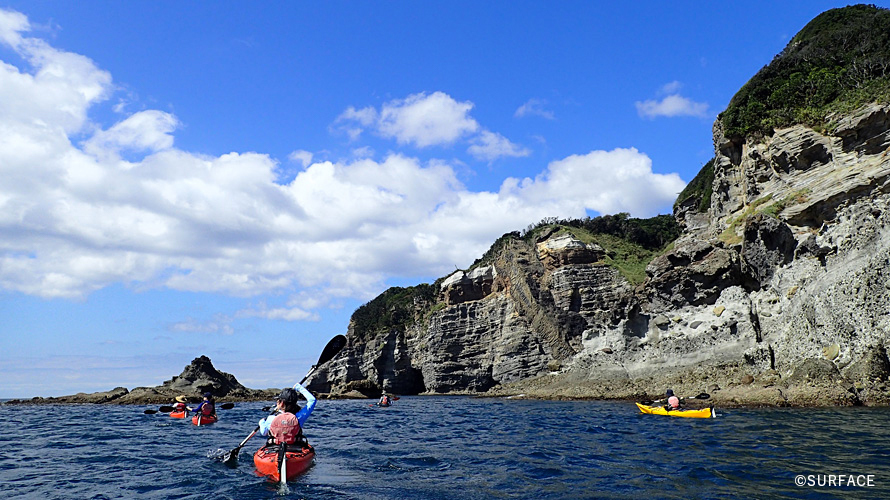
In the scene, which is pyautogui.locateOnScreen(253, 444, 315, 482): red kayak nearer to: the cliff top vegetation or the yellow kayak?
the yellow kayak

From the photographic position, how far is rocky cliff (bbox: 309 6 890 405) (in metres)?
23.2

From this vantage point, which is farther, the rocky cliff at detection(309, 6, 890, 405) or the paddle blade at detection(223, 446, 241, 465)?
the rocky cliff at detection(309, 6, 890, 405)

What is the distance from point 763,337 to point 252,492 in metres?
29.4

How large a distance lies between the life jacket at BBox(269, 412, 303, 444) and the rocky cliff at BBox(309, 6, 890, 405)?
2226 cm

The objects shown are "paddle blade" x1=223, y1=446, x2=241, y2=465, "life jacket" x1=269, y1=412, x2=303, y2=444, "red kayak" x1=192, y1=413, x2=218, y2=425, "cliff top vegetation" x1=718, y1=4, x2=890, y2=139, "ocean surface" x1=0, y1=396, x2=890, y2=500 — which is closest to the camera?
"ocean surface" x1=0, y1=396, x2=890, y2=500

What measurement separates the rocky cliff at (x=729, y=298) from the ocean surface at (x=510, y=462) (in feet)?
15.8

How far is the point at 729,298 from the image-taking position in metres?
Result: 33.9

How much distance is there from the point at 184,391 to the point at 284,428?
49555mm

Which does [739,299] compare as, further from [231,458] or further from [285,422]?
[231,458]

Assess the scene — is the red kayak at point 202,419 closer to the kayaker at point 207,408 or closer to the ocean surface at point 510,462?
the kayaker at point 207,408

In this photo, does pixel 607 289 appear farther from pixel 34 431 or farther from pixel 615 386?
pixel 34 431

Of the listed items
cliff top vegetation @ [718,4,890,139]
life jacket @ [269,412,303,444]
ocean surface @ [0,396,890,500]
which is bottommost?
ocean surface @ [0,396,890,500]

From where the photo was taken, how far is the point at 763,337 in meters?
29.1

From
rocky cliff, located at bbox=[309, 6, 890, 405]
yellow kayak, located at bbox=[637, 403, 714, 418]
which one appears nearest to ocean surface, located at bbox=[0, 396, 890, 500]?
yellow kayak, located at bbox=[637, 403, 714, 418]
